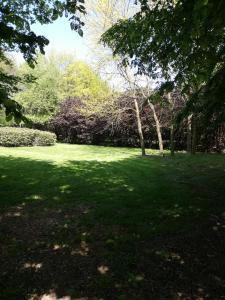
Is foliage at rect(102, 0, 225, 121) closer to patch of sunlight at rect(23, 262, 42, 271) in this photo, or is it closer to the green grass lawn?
the green grass lawn

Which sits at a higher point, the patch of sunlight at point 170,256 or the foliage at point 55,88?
the foliage at point 55,88

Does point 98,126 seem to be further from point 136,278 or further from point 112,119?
point 136,278

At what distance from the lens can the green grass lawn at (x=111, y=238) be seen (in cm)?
408

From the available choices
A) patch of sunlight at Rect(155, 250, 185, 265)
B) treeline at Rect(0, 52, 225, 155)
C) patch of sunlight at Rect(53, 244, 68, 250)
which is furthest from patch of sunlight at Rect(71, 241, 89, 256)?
treeline at Rect(0, 52, 225, 155)

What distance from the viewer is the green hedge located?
21.2 meters

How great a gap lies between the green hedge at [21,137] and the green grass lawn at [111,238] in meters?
12.1

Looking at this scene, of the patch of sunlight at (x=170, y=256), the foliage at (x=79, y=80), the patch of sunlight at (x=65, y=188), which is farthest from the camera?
the foliage at (x=79, y=80)

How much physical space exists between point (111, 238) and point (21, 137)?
17.5m

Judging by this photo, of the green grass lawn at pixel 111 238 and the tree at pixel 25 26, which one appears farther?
the green grass lawn at pixel 111 238

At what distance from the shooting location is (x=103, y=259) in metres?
4.77

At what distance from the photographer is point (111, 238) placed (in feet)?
18.0

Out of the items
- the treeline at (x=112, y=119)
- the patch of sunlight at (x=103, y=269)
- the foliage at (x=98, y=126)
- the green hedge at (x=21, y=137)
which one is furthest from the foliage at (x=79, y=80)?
the patch of sunlight at (x=103, y=269)

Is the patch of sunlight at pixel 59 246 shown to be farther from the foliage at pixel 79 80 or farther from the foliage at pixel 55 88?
the foliage at pixel 79 80

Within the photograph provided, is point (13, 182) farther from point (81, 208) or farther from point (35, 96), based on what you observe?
point (35, 96)
